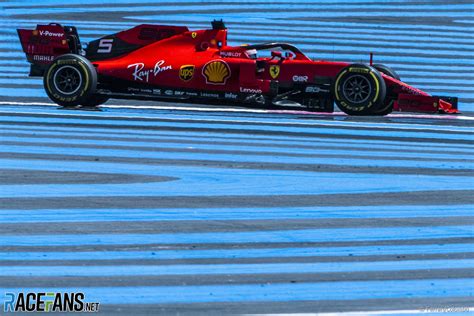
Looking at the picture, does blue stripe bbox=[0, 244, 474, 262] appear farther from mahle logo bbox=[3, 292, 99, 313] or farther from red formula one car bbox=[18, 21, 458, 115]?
red formula one car bbox=[18, 21, 458, 115]

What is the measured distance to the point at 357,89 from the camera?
12781 millimetres

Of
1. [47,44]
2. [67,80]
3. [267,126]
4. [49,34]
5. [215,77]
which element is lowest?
[267,126]

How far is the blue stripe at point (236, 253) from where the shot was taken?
7.43 meters

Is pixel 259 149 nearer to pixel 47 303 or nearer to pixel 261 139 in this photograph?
pixel 261 139


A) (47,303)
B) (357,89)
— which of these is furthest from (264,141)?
(47,303)

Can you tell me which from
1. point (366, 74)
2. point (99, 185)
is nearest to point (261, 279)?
point (99, 185)

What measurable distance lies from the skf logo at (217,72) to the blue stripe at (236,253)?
5566 mm

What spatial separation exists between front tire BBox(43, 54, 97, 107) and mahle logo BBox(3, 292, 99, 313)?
683 cm

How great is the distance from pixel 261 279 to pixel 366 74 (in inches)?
→ 235

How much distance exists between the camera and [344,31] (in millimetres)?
19234

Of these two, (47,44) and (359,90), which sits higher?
(47,44)

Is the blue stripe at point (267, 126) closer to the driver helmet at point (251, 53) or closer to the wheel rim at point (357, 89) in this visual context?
the wheel rim at point (357, 89)

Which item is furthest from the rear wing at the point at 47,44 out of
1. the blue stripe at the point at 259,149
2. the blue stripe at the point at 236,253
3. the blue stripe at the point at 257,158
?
the blue stripe at the point at 236,253

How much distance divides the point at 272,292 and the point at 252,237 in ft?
3.96
